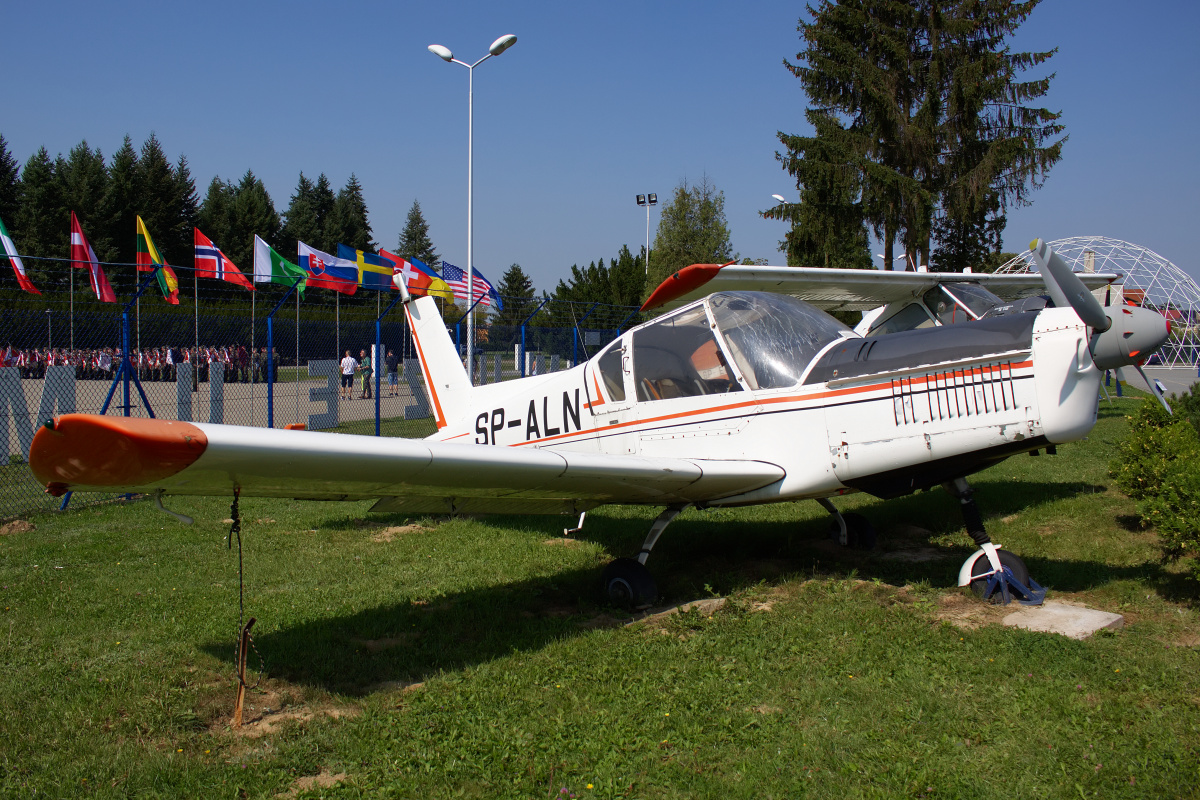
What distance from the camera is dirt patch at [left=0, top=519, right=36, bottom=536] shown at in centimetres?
753

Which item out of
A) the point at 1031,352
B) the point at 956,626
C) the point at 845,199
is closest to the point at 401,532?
the point at 956,626

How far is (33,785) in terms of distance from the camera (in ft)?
10.0

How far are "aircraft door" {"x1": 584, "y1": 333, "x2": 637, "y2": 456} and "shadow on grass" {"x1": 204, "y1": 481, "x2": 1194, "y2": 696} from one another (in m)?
1.11

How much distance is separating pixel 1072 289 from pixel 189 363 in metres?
11.6

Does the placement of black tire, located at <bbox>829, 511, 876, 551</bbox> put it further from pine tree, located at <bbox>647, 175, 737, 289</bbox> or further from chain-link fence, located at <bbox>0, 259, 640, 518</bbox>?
pine tree, located at <bbox>647, 175, 737, 289</bbox>

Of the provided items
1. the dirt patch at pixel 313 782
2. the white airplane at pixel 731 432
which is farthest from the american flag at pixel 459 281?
the dirt patch at pixel 313 782

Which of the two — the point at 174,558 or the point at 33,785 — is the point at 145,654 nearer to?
the point at 33,785

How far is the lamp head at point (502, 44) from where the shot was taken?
56.0ft

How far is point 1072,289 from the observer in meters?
4.21

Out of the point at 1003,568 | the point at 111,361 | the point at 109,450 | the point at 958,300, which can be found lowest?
the point at 1003,568

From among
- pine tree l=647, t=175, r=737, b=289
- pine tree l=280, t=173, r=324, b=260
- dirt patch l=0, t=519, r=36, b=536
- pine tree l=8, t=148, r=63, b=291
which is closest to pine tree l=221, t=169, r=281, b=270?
pine tree l=280, t=173, r=324, b=260

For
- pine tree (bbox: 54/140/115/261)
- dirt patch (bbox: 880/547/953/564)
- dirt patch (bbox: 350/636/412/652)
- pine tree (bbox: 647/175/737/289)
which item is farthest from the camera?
pine tree (bbox: 54/140/115/261)

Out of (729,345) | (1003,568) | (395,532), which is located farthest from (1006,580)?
(395,532)

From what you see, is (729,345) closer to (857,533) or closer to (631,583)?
(631,583)
